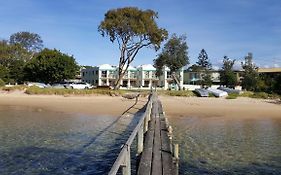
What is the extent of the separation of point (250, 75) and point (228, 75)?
1120cm

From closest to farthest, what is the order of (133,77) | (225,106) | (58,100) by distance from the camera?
(225,106)
(58,100)
(133,77)

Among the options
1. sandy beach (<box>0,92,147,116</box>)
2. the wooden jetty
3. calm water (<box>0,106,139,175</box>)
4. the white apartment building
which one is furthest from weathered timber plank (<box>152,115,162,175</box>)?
the white apartment building

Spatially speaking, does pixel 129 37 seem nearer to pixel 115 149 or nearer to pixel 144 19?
pixel 144 19

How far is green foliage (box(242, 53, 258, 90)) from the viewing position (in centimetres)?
8250

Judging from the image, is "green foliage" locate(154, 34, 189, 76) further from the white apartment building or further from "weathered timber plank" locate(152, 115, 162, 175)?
"weathered timber plank" locate(152, 115, 162, 175)

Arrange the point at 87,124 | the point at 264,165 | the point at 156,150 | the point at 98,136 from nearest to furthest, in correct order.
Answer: the point at 156,150
the point at 264,165
the point at 98,136
the point at 87,124

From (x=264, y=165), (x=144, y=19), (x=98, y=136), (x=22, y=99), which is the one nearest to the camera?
(x=264, y=165)

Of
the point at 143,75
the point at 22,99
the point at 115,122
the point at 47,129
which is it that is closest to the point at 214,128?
the point at 115,122

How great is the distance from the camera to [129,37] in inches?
2152

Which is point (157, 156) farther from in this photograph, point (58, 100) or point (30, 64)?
point (30, 64)

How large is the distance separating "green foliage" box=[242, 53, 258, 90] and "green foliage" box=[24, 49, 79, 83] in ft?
126

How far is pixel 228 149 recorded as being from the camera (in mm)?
15586

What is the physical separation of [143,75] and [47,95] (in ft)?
190

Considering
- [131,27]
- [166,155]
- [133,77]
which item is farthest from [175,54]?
[166,155]
